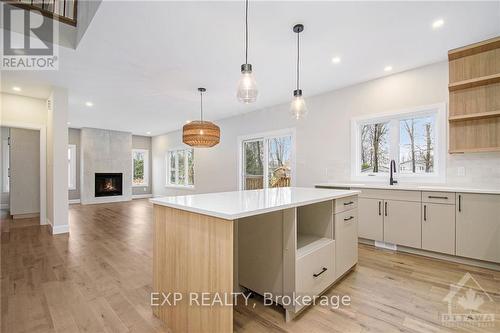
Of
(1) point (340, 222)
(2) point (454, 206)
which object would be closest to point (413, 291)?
(1) point (340, 222)

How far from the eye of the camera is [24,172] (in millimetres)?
5680

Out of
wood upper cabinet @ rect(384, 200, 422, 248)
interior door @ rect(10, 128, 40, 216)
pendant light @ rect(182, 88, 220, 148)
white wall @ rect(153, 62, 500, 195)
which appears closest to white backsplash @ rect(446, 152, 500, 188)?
white wall @ rect(153, 62, 500, 195)

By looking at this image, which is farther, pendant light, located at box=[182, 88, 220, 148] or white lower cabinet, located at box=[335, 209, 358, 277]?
pendant light, located at box=[182, 88, 220, 148]

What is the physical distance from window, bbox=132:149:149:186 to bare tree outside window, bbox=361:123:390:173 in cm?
876

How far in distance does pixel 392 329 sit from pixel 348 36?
110 inches

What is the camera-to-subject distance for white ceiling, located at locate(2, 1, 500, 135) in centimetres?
222

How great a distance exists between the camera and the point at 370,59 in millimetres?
3176

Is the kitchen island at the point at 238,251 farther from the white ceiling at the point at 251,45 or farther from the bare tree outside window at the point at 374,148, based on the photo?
the bare tree outside window at the point at 374,148

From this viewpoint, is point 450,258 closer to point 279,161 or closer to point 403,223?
point 403,223

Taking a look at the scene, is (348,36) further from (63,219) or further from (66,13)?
(63,219)

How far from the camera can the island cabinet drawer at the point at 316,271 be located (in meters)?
1.68

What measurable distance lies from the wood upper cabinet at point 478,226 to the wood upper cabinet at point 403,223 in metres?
0.39

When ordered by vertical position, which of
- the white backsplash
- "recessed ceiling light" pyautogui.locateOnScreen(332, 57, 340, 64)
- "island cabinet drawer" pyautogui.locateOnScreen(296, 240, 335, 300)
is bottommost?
"island cabinet drawer" pyautogui.locateOnScreen(296, 240, 335, 300)

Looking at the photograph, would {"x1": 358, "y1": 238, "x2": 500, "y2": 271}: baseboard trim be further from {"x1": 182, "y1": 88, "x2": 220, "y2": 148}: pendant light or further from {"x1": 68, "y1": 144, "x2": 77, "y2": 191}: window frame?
{"x1": 68, "y1": 144, "x2": 77, "y2": 191}: window frame
